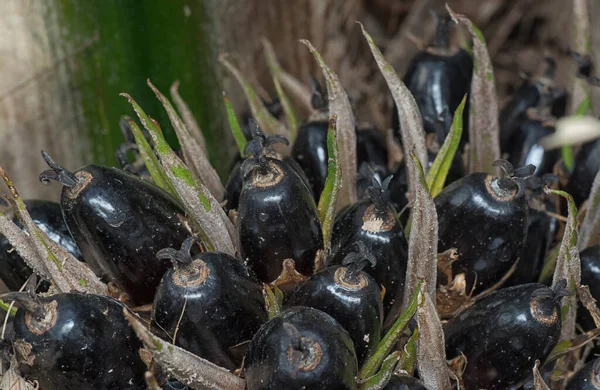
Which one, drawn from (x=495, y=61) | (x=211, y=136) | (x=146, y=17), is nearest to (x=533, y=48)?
(x=495, y=61)

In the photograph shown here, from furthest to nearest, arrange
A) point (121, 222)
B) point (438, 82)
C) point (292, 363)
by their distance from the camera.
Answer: point (438, 82) → point (121, 222) → point (292, 363)

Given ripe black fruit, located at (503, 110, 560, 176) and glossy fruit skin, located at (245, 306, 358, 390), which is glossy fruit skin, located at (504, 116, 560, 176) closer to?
ripe black fruit, located at (503, 110, 560, 176)

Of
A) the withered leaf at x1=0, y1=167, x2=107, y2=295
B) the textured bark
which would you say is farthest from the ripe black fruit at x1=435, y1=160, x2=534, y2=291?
the textured bark

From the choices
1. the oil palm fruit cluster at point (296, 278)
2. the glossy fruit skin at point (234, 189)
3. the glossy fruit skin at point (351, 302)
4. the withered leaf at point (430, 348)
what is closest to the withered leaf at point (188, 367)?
the oil palm fruit cluster at point (296, 278)

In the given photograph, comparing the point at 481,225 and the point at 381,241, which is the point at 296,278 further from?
the point at 481,225

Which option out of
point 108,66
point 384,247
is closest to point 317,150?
point 384,247

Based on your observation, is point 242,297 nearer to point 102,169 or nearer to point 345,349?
point 345,349

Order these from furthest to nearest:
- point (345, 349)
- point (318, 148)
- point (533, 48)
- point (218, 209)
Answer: point (533, 48), point (318, 148), point (218, 209), point (345, 349)

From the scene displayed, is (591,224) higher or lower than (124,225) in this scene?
lower
